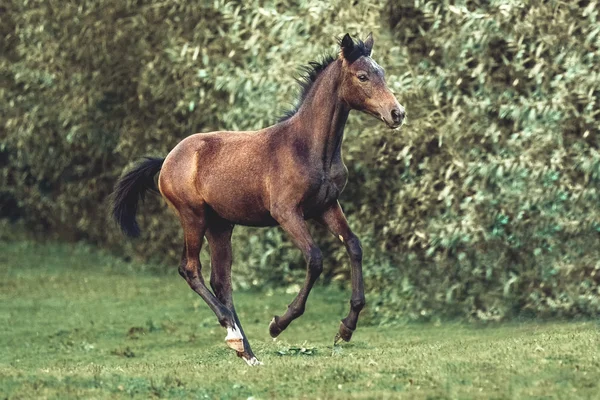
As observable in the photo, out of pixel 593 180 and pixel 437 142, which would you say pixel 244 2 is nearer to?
pixel 437 142

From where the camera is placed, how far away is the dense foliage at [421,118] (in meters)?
14.7

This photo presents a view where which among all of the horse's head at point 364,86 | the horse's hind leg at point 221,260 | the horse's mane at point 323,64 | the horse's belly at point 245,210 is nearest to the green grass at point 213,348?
the horse's hind leg at point 221,260

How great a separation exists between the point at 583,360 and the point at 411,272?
6.90 meters

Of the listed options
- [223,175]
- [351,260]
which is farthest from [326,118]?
[351,260]

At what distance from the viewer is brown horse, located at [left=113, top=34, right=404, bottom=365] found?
36.0ft

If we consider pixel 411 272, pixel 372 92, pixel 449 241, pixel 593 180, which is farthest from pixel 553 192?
pixel 372 92

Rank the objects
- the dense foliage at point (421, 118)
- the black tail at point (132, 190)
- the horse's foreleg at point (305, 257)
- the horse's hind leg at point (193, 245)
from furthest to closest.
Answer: the dense foliage at point (421, 118)
the black tail at point (132, 190)
the horse's hind leg at point (193, 245)
the horse's foreleg at point (305, 257)

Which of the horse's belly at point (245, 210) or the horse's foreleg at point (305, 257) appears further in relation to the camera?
the horse's belly at point (245, 210)

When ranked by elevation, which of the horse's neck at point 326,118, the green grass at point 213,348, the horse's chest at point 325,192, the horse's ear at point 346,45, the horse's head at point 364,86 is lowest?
the green grass at point 213,348

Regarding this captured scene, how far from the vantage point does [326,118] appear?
1120 cm

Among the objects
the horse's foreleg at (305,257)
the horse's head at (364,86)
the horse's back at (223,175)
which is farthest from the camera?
the horse's back at (223,175)

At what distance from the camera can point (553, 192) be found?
14.6m

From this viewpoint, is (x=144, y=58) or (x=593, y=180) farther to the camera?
(x=144, y=58)

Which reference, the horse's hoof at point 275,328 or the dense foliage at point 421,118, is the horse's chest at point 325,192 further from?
A: the dense foliage at point 421,118
